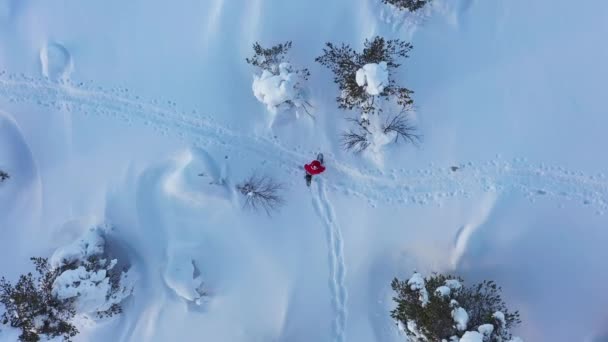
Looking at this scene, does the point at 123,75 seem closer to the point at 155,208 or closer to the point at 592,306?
the point at 155,208

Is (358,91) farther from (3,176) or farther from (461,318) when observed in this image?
(3,176)

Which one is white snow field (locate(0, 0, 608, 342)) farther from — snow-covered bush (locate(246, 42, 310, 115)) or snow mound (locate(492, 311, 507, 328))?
snow mound (locate(492, 311, 507, 328))

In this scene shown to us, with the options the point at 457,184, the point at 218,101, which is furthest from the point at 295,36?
the point at 457,184

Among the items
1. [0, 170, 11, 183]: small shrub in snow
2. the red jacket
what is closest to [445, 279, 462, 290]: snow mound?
the red jacket

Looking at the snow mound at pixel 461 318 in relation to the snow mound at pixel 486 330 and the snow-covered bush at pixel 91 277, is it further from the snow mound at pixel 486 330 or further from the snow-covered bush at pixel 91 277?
the snow-covered bush at pixel 91 277

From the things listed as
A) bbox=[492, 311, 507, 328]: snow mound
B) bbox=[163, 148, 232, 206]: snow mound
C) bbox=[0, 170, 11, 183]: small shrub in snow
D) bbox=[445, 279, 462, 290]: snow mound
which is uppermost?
bbox=[163, 148, 232, 206]: snow mound

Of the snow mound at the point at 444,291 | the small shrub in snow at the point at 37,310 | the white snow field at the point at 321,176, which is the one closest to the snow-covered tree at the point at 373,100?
the white snow field at the point at 321,176

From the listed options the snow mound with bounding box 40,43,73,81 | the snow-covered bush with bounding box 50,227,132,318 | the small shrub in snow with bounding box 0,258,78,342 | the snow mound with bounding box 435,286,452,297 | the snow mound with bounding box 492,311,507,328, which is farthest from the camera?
the snow mound with bounding box 40,43,73,81
